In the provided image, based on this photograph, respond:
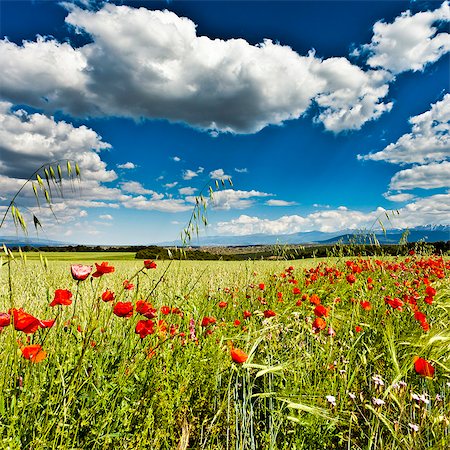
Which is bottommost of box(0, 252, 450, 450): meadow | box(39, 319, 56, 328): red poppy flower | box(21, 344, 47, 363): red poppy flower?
box(0, 252, 450, 450): meadow

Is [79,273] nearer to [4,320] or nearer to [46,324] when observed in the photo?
[46,324]

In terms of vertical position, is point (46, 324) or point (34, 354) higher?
point (46, 324)

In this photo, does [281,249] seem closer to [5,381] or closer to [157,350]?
[157,350]

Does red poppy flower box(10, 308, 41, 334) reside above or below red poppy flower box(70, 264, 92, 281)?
below

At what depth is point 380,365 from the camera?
2883mm

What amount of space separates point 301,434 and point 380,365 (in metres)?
1.21

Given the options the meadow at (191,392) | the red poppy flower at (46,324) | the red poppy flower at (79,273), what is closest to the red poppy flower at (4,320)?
the meadow at (191,392)

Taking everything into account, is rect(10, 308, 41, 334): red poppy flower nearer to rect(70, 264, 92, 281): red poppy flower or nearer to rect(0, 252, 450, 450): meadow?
rect(0, 252, 450, 450): meadow

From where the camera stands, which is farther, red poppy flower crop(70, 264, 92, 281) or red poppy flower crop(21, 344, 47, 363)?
red poppy flower crop(70, 264, 92, 281)

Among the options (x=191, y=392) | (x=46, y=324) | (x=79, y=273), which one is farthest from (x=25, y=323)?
(x=191, y=392)

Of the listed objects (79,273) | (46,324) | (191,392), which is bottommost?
(191,392)

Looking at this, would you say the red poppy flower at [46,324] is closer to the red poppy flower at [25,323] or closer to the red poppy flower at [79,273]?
the red poppy flower at [25,323]

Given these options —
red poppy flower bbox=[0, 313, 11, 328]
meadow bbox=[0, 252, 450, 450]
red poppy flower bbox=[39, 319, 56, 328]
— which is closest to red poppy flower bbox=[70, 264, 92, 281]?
meadow bbox=[0, 252, 450, 450]

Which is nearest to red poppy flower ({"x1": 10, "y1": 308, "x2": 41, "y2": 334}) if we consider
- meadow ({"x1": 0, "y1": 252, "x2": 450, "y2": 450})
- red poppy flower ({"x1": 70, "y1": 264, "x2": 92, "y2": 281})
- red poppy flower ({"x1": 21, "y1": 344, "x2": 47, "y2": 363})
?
meadow ({"x1": 0, "y1": 252, "x2": 450, "y2": 450})
